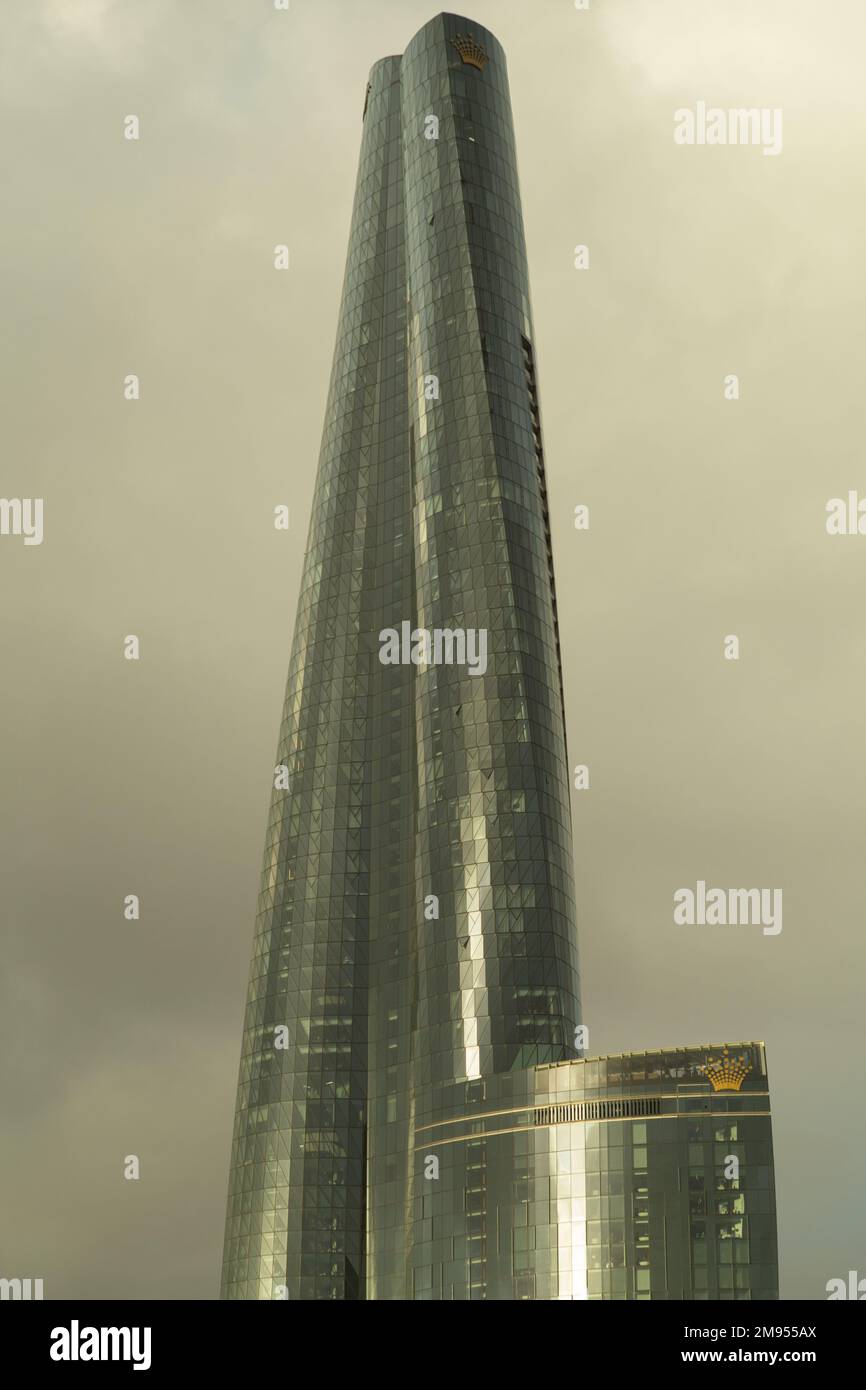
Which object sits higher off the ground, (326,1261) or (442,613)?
(442,613)

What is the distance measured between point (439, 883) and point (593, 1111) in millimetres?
38901

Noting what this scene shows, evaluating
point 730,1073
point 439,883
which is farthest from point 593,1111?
point 439,883

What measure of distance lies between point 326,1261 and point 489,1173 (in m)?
35.7

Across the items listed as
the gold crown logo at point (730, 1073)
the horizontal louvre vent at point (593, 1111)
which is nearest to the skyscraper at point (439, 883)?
the horizontal louvre vent at point (593, 1111)

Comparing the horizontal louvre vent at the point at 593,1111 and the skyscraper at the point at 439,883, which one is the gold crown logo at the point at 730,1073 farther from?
the skyscraper at the point at 439,883

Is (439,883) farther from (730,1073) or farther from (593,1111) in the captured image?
(730,1073)

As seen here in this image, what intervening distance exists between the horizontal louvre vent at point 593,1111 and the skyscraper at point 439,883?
10.8 inches

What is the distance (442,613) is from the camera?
585 feet

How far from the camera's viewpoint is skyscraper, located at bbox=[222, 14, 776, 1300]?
144 metres

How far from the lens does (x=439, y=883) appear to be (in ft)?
559

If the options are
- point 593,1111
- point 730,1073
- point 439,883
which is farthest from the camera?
point 439,883

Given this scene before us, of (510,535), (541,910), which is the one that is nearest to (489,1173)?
(541,910)

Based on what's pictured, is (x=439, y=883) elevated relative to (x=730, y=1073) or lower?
elevated
